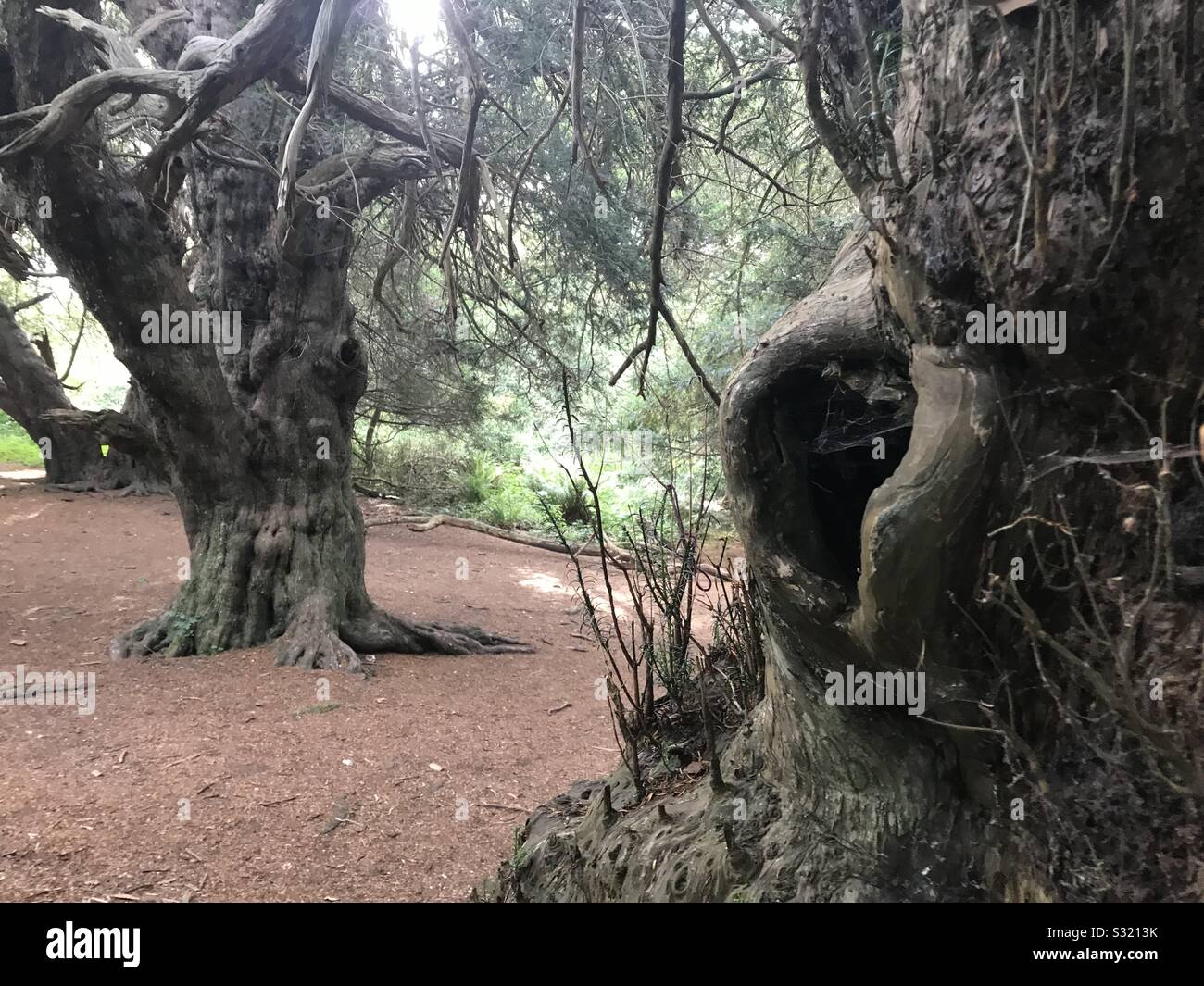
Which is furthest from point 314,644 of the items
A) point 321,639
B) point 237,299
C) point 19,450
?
point 19,450

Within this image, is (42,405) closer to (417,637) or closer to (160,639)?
(160,639)

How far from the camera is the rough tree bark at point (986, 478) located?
1.40 metres

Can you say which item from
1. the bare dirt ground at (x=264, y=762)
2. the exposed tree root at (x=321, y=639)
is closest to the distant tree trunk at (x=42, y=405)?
the bare dirt ground at (x=264, y=762)

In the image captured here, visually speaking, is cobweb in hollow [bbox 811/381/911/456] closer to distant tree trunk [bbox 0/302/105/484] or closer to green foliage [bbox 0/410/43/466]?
distant tree trunk [bbox 0/302/105/484]

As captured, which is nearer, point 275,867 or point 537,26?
point 275,867

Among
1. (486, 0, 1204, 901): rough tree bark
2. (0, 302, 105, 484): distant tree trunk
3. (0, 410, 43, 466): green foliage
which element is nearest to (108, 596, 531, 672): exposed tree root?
(486, 0, 1204, 901): rough tree bark

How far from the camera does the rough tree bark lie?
1397mm

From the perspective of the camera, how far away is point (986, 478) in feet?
5.30

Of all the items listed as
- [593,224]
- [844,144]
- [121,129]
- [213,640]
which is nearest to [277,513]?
[213,640]

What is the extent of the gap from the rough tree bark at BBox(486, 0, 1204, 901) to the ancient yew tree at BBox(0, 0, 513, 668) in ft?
13.3

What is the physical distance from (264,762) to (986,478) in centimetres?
438
